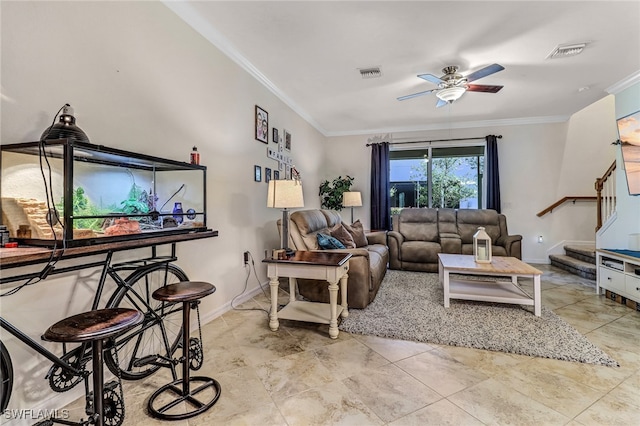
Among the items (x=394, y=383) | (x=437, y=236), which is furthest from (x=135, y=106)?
(x=437, y=236)

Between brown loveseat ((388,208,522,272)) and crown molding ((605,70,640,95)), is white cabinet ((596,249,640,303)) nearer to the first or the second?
brown loveseat ((388,208,522,272))

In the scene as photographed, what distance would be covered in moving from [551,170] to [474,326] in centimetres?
432

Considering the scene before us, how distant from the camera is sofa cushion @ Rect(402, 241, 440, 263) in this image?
175 inches

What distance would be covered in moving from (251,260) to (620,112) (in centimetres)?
488

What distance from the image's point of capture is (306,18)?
2.38 m

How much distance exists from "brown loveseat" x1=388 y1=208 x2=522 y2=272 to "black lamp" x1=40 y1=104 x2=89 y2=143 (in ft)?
13.5

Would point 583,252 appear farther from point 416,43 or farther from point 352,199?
point 416,43

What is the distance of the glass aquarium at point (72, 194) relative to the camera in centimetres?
123

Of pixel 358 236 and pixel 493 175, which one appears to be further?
pixel 493 175

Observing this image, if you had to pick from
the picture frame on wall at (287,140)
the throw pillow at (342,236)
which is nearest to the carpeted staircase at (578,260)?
the throw pillow at (342,236)

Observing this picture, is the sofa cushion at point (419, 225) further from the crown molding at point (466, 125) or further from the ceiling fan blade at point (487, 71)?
the ceiling fan blade at point (487, 71)

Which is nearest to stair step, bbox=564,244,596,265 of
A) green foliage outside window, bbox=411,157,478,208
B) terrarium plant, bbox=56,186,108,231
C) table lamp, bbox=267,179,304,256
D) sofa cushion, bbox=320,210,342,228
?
green foliage outside window, bbox=411,157,478,208

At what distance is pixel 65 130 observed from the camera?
1.30 metres

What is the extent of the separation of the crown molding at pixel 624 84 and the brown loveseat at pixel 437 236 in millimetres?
2077
